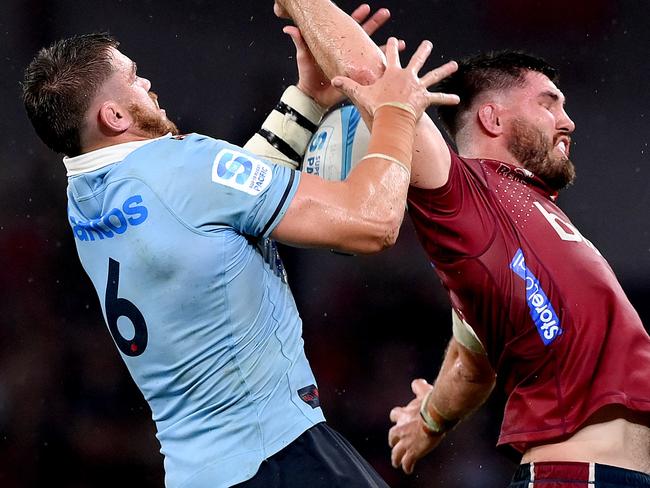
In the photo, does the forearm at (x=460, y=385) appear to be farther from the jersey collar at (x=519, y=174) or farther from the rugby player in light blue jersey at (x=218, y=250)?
the rugby player in light blue jersey at (x=218, y=250)

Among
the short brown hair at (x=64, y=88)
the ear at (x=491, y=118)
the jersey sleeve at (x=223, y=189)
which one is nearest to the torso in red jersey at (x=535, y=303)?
the ear at (x=491, y=118)

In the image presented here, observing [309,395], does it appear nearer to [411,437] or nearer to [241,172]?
[241,172]

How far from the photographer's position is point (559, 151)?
307 centimetres

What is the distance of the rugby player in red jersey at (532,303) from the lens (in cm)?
262

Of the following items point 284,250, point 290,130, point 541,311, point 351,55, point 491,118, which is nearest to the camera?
point 351,55

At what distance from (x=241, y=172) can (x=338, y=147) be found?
0.52 m

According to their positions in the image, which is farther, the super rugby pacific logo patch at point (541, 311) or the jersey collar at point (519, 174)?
the jersey collar at point (519, 174)

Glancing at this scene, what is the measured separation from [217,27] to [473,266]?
3.66m

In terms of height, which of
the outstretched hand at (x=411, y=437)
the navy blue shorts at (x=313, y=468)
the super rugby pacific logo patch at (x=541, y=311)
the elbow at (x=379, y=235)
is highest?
the elbow at (x=379, y=235)

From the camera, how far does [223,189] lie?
7.39 feet

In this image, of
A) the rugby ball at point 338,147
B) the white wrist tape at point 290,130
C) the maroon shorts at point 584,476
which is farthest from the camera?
the white wrist tape at point 290,130

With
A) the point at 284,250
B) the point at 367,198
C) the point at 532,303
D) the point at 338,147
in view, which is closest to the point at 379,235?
the point at 367,198

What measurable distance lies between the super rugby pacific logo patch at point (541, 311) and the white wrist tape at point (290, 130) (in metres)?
0.75

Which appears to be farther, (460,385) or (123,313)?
(460,385)
